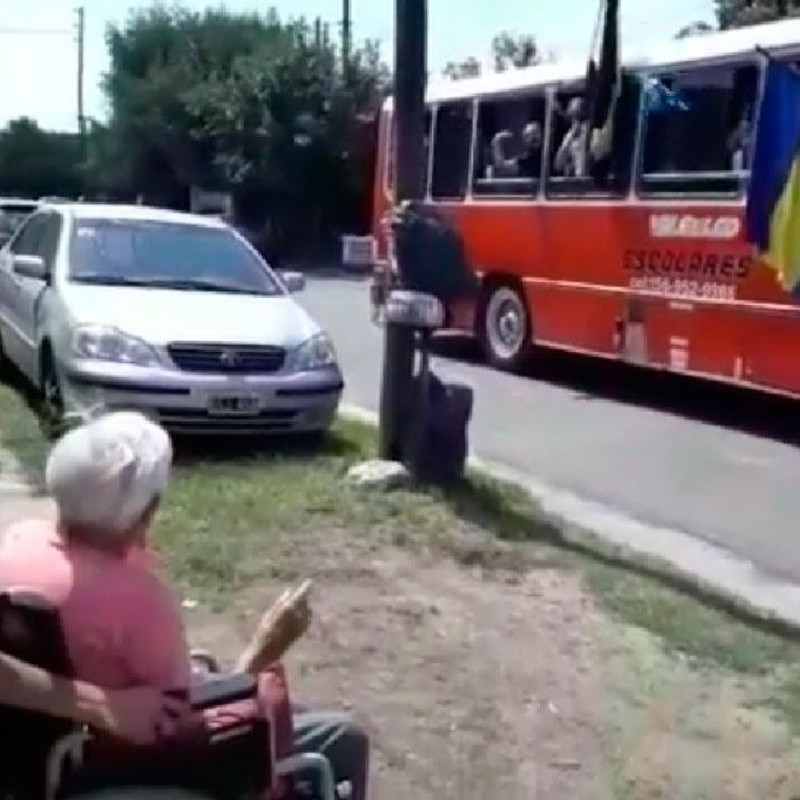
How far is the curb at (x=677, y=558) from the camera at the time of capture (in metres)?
7.50

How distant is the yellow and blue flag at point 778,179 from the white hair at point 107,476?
9370mm

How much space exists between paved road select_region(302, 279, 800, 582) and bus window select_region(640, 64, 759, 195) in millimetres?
1762

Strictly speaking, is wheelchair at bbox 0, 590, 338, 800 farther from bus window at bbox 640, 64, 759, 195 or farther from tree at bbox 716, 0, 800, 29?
tree at bbox 716, 0, 800, 29

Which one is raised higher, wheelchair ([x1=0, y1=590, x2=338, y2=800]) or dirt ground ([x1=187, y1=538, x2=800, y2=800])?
wheelchair ([x1=0, y1=590, x2=338, y2=800])

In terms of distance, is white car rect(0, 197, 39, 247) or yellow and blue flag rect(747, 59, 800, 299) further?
white car rect(0, 197, 39, 247)

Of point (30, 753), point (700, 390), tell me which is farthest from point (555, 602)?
point (700, 390)

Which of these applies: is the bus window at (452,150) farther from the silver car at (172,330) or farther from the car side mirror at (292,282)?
the silver car at (172,330)

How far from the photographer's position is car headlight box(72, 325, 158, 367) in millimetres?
10406

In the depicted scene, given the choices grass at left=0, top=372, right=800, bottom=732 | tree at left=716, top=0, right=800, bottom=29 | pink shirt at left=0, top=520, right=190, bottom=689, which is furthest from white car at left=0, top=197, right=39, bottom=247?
pink shirt at left=0, top=520, right=190, bottom=689

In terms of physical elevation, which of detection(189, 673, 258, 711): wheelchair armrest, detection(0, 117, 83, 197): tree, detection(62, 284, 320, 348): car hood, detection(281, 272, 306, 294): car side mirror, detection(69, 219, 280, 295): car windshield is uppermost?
detection(69, 219, 280, 295): car windshield

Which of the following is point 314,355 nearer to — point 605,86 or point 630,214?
point 630,214

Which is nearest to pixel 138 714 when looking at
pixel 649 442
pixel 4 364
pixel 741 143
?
pixel 649 442

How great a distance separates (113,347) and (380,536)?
2.90m

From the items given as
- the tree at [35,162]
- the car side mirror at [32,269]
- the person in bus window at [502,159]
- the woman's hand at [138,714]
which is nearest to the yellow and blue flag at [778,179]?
the person in bus window at [502,159]
